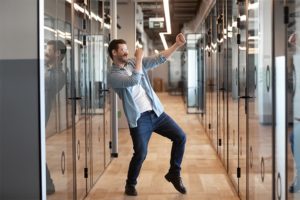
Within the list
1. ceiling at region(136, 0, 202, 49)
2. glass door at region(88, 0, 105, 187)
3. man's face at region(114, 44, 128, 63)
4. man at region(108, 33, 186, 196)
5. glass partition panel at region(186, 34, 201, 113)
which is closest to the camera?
man at region(108, 33, 186, 196)

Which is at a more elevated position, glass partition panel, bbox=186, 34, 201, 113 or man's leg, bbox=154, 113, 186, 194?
glass partition panel, bbox=186, 34, 201, 113

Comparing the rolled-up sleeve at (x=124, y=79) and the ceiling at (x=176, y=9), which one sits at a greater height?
the ceiling at (x=176, y=9)

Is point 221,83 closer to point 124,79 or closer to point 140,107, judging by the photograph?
point 140,107

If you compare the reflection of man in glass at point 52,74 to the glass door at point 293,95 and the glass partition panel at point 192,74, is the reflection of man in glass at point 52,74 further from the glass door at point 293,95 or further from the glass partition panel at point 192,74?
the glass partition panel at point 192,74

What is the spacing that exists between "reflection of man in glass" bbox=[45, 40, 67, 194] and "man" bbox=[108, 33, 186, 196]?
0.89 metres

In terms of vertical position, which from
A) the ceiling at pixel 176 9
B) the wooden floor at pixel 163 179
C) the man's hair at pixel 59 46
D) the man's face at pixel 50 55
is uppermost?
the ceiling at pixel 176 9

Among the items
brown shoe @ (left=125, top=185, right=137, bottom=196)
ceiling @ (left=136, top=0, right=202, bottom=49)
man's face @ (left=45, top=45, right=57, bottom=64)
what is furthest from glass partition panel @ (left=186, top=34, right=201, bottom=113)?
man's face @ (left=45, top=45, right=57, bottom=64)

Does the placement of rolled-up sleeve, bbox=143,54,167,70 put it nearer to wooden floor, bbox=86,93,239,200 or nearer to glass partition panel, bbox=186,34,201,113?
wooden floor, bbox=86,93,239,200

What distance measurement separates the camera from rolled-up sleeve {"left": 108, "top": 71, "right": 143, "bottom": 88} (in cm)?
470

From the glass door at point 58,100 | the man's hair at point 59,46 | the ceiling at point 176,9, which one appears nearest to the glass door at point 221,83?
the glass door at point 58,100

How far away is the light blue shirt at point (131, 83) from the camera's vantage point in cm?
474

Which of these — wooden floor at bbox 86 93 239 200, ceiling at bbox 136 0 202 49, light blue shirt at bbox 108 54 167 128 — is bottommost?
wooden floor at bbox 86 93 239 200

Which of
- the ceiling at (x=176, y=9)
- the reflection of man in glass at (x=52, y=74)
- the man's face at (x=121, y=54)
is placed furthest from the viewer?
the ceiling at (x=176, y=9)

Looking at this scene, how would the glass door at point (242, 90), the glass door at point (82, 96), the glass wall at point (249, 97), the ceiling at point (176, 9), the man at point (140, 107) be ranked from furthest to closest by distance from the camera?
1. the ceiling at point (176, 9)
2. the man at point (140, 107)
3. the glass door at point (82, 96)
4. the glass door at point (242, 90)
5. the glass wall at point (249, 97)
